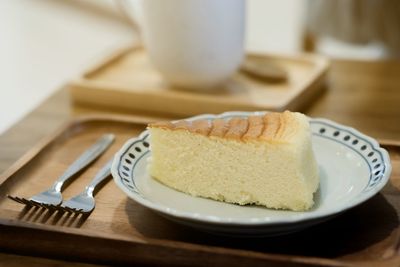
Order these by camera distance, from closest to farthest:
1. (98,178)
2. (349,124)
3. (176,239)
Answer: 1. (176,239)
2. (98,178)
3. (349,124)

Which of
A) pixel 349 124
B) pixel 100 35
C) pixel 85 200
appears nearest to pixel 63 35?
pixel 100 35

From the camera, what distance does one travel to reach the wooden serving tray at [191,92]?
0.98 metres

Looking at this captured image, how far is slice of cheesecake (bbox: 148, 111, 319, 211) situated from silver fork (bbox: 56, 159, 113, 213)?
0.21 feet

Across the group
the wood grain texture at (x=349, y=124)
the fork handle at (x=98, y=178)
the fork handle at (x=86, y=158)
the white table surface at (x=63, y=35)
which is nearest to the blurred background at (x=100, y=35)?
the white table surface at (x=63, y=35)

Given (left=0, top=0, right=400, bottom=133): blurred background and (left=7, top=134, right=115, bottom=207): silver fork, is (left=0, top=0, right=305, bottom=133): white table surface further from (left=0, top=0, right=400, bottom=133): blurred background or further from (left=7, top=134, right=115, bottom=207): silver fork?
(left=7, top=134, right=115, bottom=207): silver fork

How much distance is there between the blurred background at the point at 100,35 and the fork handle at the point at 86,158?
32 cm

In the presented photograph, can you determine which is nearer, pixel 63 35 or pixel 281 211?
pixel 281 211

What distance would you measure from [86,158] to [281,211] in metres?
0.27

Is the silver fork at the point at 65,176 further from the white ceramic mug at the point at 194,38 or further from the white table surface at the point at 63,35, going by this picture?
the white table surface at the point at 63,35

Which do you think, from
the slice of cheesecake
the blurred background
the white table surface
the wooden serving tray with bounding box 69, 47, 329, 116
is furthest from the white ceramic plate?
the white table surface

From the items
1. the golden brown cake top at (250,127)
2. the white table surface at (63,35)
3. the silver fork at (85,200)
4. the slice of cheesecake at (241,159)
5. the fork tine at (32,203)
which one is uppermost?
the golden brown cake top at (250,127)

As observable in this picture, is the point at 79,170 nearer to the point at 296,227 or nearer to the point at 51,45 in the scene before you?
the point at 296,227

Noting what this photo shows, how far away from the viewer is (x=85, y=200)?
0.69m

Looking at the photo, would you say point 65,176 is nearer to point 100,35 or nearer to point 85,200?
point 85,200
